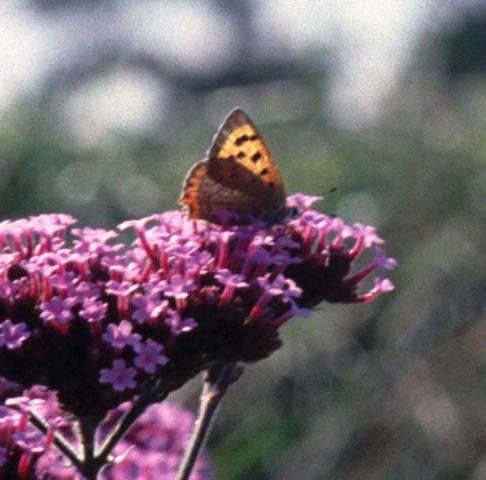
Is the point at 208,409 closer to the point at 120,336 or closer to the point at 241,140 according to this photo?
the point at 120,336

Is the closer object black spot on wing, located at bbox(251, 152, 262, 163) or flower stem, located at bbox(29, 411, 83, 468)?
flower stem, located at bbox(29, 411, 83, 468)

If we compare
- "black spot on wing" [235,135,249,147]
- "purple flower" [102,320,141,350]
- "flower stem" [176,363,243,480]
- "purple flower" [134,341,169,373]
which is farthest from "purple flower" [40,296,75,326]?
"black spot on wing" [235,135,249,147]

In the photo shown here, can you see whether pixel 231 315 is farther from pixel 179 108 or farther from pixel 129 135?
pixel 179 108

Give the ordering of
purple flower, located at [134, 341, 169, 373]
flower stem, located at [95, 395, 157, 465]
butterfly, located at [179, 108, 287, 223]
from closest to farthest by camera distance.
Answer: purple flower, located at [134, 341, 169, 373]
flower stem, located at [95, 395, 157, 465]
butterfly, located at [179, 108, 287, 223]

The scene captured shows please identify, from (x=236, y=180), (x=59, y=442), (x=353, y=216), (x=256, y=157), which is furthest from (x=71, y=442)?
(x=353, y=216)

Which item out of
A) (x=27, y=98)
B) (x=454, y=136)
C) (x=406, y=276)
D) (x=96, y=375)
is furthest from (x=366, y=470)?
(x=27, y=98)

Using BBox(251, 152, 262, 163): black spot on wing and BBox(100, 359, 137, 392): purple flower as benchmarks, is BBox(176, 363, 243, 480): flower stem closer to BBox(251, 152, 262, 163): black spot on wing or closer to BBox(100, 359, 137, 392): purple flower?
BBox(100, 359, 137, 392): purple flower

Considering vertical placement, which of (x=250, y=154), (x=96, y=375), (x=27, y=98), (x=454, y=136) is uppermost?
(x=250, y=154)

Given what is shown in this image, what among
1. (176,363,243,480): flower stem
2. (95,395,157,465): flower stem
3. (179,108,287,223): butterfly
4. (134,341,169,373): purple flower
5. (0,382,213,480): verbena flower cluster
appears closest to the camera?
(134,341,169,373): purple flower
